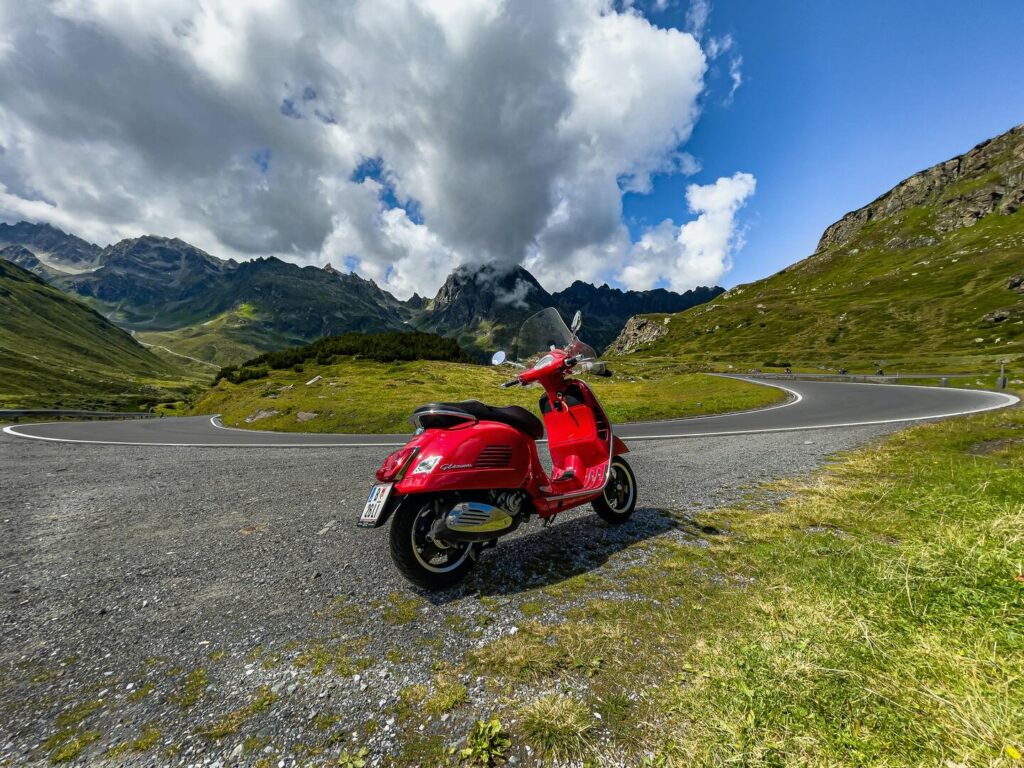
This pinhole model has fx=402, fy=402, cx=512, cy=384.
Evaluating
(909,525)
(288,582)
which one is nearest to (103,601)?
(288,582)

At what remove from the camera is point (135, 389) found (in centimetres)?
13100

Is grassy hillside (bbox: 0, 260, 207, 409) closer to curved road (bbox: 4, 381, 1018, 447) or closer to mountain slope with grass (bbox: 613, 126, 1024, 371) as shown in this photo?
curved road (bbox: 4, 381, 1018, 447)

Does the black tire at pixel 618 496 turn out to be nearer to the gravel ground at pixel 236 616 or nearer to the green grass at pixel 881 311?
the gravel ground at pixel 236 616

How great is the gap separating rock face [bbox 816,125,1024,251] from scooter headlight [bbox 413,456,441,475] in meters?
238

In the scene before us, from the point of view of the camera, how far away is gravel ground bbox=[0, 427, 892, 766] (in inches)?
104

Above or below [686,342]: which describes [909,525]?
below

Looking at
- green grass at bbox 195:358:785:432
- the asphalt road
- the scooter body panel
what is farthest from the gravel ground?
green grass at bbox 195:358:785:432

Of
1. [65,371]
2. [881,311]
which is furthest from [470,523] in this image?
[65,371]

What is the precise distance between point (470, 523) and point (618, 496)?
3.00m

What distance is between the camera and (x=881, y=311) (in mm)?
117750

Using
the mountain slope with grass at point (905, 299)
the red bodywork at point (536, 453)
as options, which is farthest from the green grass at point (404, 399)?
the mountain slope with grass at point (905, 299)

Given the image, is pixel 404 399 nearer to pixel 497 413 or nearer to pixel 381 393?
pixel 381 393

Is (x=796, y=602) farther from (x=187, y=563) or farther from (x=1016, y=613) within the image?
(x=187, y=563)

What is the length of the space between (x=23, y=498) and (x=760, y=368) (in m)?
92.7
